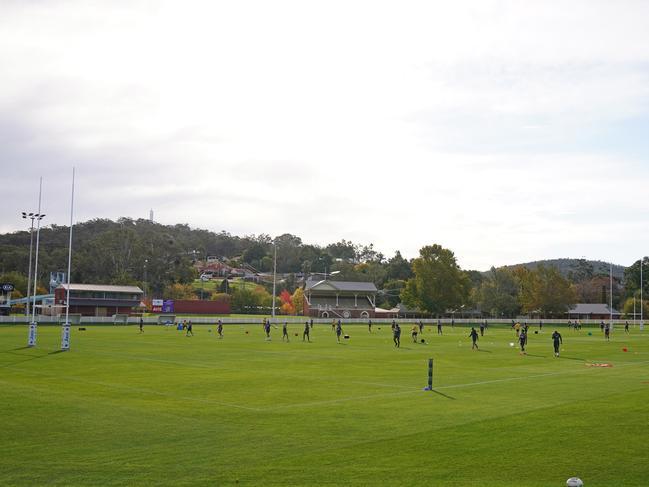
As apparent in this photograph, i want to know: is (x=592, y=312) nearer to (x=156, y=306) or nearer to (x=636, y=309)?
(x=636, y=309)

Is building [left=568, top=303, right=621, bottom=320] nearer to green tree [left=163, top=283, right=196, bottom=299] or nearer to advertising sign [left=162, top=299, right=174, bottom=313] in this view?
green tree [left=163, top=283, right=196, bottom=299]

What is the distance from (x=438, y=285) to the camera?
138 metres

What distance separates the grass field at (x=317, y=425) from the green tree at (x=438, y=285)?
10407 cm

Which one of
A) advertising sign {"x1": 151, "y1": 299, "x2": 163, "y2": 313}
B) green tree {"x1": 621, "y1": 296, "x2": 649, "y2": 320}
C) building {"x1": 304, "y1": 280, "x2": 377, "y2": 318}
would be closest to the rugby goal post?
advertising sign {"x1": 151, "y1": 299, "x2": 163, "y2": 313}

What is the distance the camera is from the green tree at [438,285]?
449 feet

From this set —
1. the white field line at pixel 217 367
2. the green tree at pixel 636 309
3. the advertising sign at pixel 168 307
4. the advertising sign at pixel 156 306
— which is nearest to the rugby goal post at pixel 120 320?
the advertising sign at pixel 168 307

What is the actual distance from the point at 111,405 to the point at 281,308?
152 meters

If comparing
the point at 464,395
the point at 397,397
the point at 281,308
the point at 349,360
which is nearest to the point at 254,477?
the point at 397,397

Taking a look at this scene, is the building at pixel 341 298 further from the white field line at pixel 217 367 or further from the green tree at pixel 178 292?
the white field line at pixel 217 367

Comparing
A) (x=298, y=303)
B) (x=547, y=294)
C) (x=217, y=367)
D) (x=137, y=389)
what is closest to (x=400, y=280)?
(x=298, y=303)

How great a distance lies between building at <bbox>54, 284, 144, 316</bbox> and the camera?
4611 inches

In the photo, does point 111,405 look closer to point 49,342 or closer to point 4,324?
point 49,342

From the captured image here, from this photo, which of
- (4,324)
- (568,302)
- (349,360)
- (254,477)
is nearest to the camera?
(254,477)

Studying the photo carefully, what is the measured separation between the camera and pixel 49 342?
4853cm
